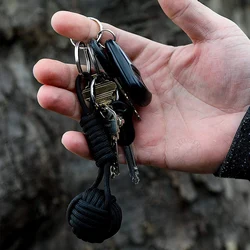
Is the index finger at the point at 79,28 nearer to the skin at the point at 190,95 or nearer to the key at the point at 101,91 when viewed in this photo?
the skin at the point at 190,95

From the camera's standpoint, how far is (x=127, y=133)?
1.08 meters

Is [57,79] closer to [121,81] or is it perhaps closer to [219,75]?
[121,81]

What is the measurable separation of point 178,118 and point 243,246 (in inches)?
30.6

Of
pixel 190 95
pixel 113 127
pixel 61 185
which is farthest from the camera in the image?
pixel 61 185

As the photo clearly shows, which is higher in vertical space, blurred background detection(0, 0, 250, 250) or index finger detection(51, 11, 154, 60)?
index finger detection(51, 11, 154, 60)

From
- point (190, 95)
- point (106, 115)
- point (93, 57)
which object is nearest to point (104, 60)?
point (93, 57)

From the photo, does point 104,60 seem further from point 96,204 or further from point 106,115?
point 96,204

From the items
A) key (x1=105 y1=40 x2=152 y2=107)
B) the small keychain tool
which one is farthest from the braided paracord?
key (x1=105 y1=40 x2=152 y2=107)

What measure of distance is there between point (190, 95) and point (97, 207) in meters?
0.46

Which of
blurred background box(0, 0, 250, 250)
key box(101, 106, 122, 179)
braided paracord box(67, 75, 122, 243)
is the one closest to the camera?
braided paracord box(67, 75, 122, 243)

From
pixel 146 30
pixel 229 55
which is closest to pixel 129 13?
pixel 146 30

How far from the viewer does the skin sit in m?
1.09

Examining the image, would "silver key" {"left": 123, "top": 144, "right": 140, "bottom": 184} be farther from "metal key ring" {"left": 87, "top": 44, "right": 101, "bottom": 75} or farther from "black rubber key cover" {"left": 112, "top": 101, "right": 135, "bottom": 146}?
"metal key ring" {"left": 87, "top": 44, "right": 101, "bottom": 75}

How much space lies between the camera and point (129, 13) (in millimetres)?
1769
